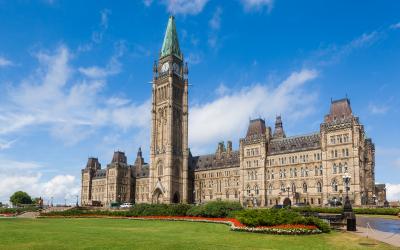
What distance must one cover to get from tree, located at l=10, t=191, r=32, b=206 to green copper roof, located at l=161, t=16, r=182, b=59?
8666 cm

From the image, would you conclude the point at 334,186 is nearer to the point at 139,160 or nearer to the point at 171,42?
the point at 171,42

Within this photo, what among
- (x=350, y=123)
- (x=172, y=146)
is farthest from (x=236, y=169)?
(x=350, y=123)

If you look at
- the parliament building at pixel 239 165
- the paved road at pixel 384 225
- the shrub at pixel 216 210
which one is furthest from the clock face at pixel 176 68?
the paved road at pixel 384 225

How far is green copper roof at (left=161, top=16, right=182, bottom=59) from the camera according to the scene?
12421 cm

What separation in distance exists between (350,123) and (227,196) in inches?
1637

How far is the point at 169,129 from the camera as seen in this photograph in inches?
4510

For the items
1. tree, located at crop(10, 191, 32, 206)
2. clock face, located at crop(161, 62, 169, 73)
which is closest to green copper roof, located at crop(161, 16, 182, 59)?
clock face, located at crop(161, 62, 169, 73)

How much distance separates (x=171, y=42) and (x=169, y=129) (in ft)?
94.5

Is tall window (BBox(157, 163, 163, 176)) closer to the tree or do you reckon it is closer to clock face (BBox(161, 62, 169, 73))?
clock face (BBox(161, 62, 169, 73))

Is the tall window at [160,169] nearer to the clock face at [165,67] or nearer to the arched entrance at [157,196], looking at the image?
the arched entrance at [157,196]

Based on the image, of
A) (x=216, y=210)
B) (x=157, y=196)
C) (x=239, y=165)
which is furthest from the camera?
(x=157, y=196)

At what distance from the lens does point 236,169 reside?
10981 centimetres

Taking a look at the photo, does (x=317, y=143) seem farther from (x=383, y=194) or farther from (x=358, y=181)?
(x=383, y=194)

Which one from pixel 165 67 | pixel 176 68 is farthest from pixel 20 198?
pixel 176 68
